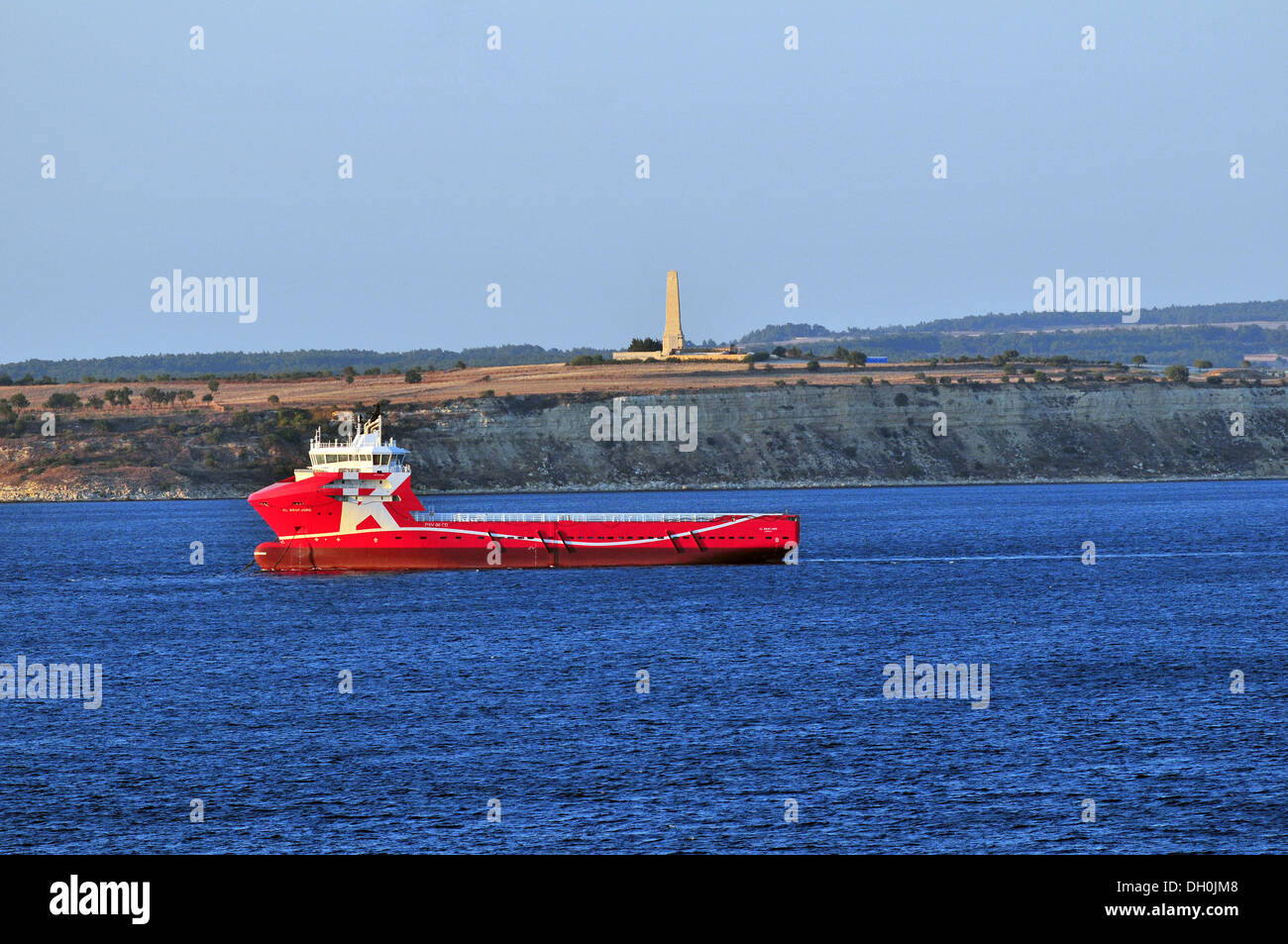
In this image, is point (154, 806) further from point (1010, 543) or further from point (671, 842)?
point (1010, 543)

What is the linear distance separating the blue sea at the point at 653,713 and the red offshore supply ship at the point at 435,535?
1851 millimetres

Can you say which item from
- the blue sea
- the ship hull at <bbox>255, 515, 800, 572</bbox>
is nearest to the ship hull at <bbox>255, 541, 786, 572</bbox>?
the ship hull at <bbox>255, 515, 800, 572</bbox>

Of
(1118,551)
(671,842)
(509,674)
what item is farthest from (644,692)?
(1118,551)

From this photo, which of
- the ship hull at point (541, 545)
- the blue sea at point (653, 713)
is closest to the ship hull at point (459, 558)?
the ship hull at point (541, 545)

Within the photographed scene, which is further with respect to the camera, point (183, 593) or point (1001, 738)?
point (183, 593)

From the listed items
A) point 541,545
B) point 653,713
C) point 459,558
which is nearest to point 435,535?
point 459,558

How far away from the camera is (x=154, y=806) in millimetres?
32719

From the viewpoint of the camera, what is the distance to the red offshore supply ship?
84.8m

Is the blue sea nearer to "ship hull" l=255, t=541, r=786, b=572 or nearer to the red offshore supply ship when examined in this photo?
"ship hull" l=255, t=541, r=786, b=572

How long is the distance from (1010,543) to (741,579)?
115 ft

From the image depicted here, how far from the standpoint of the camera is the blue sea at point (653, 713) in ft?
101

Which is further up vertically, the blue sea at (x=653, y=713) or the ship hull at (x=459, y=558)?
the ship hull at (x=459, y=558)

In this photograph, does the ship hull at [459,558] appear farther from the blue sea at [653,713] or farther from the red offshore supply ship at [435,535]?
the blue sea at [653,713]
